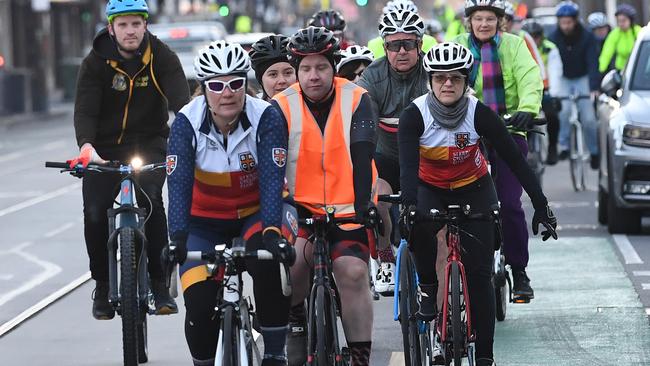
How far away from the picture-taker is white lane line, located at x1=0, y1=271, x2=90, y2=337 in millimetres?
10844

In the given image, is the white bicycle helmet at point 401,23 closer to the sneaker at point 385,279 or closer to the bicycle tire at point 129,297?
the sneaker at point 385,279

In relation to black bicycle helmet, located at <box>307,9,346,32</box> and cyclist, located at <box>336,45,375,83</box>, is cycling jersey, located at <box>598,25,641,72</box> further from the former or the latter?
cyclist, located at <box>336,45,375,83</box>

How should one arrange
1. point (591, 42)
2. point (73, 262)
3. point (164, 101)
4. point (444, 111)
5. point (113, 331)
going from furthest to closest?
point (591, 42) → point (73, 262) → point (113, 331) → point (164, 101) → point (444, 111)

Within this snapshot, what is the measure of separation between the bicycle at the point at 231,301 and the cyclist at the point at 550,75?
8.41 metres

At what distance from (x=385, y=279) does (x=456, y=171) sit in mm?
2380

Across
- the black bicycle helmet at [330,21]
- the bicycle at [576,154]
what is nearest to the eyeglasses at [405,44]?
the black bicycle helmet at [330,21]

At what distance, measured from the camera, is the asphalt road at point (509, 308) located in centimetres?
954

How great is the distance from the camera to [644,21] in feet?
115

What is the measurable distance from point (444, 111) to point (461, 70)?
21 centimetres

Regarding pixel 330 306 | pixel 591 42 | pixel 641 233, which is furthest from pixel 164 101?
pixel 591 42

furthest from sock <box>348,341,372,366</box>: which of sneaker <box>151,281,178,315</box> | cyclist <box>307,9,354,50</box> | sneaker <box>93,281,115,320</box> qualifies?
cyclist <box>307,9,354,50</box>

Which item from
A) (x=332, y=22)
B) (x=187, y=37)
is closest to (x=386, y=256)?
(x=332, y=22)

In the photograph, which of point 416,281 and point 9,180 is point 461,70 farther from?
→ point 9,180

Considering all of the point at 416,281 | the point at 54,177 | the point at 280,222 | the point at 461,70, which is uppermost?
the point at 461,70
